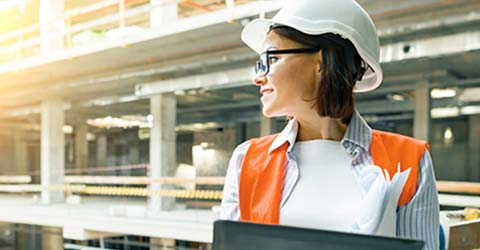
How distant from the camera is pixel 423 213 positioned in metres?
0.72

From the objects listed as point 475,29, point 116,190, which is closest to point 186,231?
point 116,190

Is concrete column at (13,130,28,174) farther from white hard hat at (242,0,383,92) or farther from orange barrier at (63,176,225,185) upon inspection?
white hard hat at (242,0,383,92)

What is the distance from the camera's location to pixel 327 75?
79 cm

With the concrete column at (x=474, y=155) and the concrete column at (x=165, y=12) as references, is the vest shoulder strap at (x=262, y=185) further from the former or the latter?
the concrete column at (x=474, y=155)

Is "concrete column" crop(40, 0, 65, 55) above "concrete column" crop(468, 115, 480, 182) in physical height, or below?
above

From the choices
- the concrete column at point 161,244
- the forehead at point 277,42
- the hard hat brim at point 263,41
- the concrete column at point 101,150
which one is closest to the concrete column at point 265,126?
the concrete column at point 161,244

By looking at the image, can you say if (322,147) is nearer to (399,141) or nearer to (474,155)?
(399,141)

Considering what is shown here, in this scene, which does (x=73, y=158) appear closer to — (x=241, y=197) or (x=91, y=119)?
(x=91, y=119)

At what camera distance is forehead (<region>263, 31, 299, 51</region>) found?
0.81 meters

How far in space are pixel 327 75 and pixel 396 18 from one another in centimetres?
394


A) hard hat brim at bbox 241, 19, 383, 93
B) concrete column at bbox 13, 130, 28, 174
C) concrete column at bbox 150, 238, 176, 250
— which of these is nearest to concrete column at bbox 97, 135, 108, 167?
concrete column at bbox 13, 130, 28, 174

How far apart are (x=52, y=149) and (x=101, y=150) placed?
196 cm

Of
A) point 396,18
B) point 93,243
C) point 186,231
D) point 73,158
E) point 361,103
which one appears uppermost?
point 396,18

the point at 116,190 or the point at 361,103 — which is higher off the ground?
the point at 361,103
